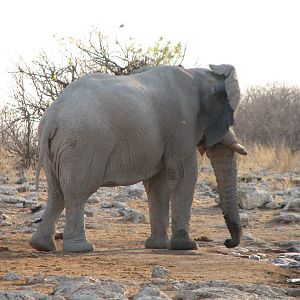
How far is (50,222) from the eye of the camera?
8242mm

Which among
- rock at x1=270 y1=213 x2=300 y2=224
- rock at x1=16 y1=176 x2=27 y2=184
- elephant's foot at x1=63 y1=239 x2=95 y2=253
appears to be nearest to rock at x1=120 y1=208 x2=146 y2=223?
rock at x1=270 y1=213 x2=300 y2=224

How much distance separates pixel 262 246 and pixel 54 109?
2.61 meters

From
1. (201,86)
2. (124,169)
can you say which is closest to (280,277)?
(124,169)

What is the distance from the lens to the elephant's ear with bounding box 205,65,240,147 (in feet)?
30.1

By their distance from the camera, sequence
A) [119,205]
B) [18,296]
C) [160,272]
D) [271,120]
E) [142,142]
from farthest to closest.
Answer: [271,120] < [119,205] < [142,142] < [160,272] < [18,296]

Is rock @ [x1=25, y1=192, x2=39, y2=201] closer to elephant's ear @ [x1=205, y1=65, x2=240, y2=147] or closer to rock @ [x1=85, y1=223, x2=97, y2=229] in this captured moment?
rock @ [x1=85, y1=223, x2=97, y2=229]

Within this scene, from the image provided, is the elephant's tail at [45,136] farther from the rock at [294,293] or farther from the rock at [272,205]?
the rock at [272,205]

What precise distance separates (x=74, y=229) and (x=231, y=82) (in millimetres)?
2444

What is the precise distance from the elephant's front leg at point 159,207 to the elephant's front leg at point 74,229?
1183 millimetres

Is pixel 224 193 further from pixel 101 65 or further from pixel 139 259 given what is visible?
pixel 101 65

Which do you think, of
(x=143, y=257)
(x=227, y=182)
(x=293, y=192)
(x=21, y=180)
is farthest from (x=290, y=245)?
(x=21, y=180)

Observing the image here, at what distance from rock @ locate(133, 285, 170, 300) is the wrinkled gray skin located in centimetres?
261

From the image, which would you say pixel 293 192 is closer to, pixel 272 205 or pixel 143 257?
pixel 272 205

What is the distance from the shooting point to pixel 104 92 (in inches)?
320
